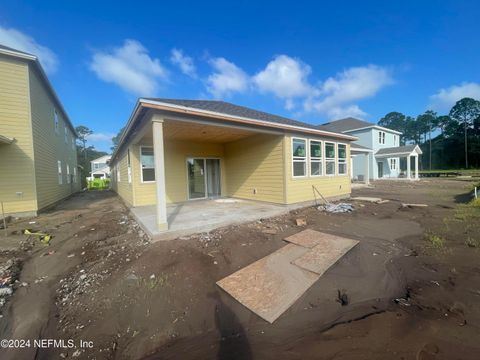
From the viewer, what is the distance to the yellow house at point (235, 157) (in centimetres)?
713

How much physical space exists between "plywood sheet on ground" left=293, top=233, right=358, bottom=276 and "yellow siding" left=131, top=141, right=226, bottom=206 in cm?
703

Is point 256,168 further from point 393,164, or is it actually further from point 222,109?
point 393,164

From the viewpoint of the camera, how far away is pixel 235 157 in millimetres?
10461

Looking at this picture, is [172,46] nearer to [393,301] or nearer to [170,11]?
[170,11]

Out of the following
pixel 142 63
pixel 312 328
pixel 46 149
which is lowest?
pixel 312 328

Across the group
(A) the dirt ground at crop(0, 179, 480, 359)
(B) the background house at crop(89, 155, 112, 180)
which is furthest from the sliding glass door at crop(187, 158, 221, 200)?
(B) the background house at crop(89, 155, 112, 180)

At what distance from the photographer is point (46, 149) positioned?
976cm

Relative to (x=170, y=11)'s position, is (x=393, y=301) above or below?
below

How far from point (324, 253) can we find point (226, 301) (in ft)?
7.46

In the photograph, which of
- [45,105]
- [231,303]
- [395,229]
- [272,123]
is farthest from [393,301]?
[45,105]

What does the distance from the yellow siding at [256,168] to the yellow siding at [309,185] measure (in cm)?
25

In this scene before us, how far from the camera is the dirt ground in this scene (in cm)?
206

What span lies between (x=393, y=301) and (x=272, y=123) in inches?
234

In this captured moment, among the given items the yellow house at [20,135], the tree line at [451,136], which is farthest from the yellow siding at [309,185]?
the tree line at [451,136]
